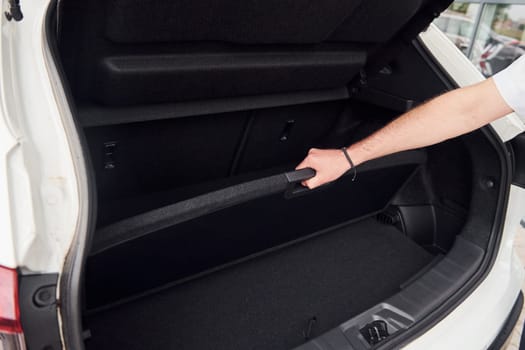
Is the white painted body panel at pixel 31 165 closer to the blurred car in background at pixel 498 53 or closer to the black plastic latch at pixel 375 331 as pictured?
the black plastic latch at pixel 375 331

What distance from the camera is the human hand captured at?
3.04 feet

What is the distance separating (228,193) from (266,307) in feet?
1.72

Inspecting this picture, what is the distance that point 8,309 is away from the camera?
0.48 metres

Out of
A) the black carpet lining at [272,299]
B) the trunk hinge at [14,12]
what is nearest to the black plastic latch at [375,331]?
the black carpet lining at [272,299]

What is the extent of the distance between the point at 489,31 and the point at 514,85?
5137 mm

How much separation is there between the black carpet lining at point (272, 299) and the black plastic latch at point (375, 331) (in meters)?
0.27

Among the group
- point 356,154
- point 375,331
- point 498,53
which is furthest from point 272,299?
point 498,53

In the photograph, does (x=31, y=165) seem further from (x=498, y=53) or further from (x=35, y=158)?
(x=498, y=53)

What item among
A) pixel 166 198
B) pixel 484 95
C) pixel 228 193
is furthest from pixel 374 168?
pixel 166 198

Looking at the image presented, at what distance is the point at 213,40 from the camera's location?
87 cm

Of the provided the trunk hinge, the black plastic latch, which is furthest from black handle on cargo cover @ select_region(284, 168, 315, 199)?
the trunk hinge

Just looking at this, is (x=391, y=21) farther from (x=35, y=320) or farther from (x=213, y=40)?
(x=35, y=320)

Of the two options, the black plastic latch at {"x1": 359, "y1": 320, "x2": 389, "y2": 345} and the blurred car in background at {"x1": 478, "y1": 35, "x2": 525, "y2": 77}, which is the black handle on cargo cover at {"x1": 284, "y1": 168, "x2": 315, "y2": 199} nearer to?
the black plastic latch at {"x1": 359, "y1": 320, "x2": 389, "y2": 345}

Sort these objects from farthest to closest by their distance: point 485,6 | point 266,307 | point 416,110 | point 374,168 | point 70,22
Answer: point 485,6, point 266,307, point 374,168, point 416,110, point 70,22
